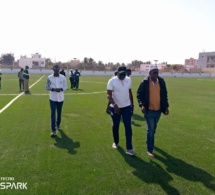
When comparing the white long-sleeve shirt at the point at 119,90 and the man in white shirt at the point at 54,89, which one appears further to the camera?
the man in white shirt at the point at 54,89

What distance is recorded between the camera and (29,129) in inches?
294

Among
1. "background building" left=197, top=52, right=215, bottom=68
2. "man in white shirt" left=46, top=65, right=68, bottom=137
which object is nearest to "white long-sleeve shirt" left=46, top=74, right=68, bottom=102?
"man in white shirt" left=46, top=65, right=68, bottom=137

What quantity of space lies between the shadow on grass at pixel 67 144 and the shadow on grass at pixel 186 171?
6.17 feet

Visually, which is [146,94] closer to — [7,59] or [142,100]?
[142,100]

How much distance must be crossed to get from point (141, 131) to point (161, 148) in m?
1.53

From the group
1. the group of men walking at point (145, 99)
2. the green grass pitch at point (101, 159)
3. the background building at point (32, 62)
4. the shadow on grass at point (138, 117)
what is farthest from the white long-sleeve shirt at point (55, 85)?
the background building at point (32, 62)

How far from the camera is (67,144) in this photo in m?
6.18

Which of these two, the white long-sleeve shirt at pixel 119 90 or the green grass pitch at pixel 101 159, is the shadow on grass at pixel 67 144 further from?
the white long-sleeve shirt at pixel 119 90

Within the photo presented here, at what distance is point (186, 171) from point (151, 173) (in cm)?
67

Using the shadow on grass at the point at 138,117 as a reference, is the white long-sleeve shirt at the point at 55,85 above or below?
above

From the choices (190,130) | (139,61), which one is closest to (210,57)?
(139,61)

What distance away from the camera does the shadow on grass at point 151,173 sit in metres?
4.12

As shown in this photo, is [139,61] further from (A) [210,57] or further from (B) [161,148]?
(B) [161,148]

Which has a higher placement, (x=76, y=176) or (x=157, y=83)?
(x=157, y=83)
